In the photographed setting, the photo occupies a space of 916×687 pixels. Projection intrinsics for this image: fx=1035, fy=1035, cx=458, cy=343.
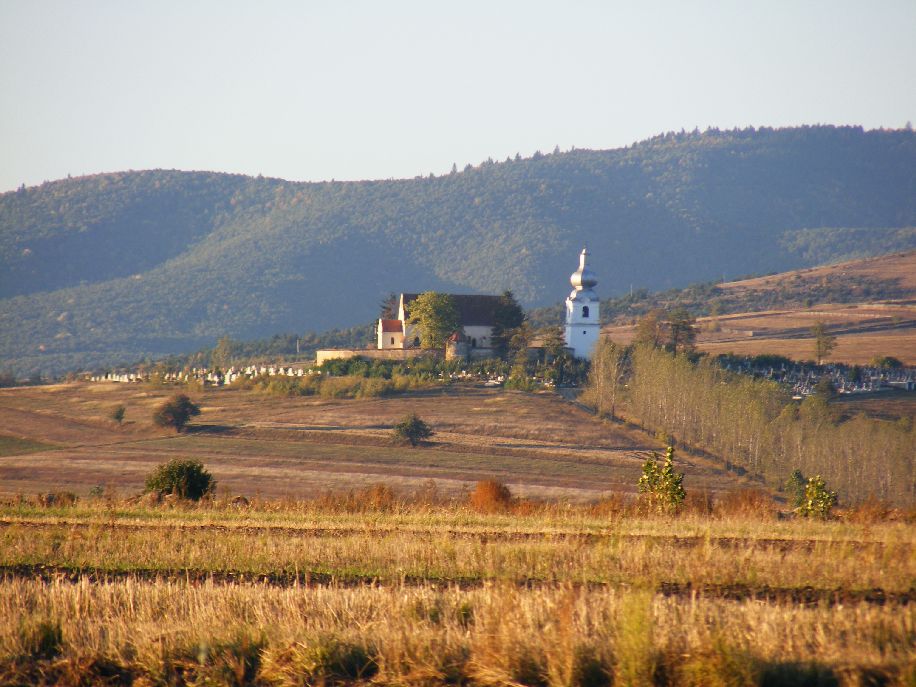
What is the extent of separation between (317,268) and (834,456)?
505 ft

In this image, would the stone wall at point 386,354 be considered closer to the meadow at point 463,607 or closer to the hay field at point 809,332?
the hay field at point 809,332

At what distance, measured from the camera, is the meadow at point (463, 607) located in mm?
8320

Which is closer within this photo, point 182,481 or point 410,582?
point 410,582

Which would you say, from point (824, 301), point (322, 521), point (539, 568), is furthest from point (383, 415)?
point (824, 301)

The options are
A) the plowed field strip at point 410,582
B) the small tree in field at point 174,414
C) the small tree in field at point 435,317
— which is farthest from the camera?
the small tree in field at point 435,317

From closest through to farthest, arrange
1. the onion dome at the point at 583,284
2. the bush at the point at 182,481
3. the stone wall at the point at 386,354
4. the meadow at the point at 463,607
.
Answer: the meadow at the point at 463,607 < the bush at the point at 182,481 < the stone wall at the point at 386,354 < the onion dome at the point at 583,284

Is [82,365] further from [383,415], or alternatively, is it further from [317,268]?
[383,415]

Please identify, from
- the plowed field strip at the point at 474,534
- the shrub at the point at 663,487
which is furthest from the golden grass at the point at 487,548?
the shrub at the point at 663,487

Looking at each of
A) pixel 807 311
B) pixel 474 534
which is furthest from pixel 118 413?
pixel 807 311

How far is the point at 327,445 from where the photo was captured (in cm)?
5006

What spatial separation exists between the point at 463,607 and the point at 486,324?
6460 cm

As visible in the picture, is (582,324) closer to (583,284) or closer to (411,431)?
(583,284)

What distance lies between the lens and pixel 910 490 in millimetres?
38719

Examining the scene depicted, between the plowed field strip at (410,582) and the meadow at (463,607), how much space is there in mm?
36
